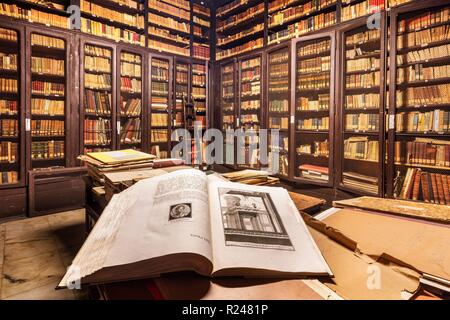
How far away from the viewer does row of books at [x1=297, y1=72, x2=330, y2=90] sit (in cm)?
403

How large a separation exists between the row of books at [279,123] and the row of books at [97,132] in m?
2.58

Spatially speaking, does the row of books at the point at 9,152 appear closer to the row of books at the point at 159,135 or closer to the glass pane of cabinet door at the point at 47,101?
the glass pane of cabinet door at the point at 47,101

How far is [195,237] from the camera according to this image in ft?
1.80

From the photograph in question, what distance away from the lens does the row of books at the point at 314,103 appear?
13.3ft

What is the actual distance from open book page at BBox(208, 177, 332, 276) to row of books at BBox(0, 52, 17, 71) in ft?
13.4

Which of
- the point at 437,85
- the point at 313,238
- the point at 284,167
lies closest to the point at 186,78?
the point at 284,167

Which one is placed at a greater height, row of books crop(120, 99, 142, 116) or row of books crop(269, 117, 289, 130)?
row of books crop(120, 99, 142, 116)

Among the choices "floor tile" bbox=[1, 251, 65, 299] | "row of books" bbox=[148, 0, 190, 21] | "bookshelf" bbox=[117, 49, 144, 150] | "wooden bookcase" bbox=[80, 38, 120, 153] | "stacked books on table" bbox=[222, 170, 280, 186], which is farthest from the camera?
"row of books" bbox=[148, 0, 190, 21]

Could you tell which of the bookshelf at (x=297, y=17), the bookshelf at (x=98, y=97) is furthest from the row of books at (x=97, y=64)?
the bookshelf at (x=297, y=17)

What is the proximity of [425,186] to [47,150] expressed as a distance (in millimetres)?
4671

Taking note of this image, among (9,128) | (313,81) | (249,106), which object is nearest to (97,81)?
(9,128)

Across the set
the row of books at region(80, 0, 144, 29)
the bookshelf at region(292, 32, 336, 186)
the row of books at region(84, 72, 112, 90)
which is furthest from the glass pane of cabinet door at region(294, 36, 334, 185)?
the row of books at region(84, 72, 112, 90)

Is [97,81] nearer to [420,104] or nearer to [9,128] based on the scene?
[9,128]

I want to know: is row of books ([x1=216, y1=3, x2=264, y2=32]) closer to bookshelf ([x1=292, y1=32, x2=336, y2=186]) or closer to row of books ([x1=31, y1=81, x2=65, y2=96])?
bookshelf ([x1=292, y1=32, x2=336, y2=186])
